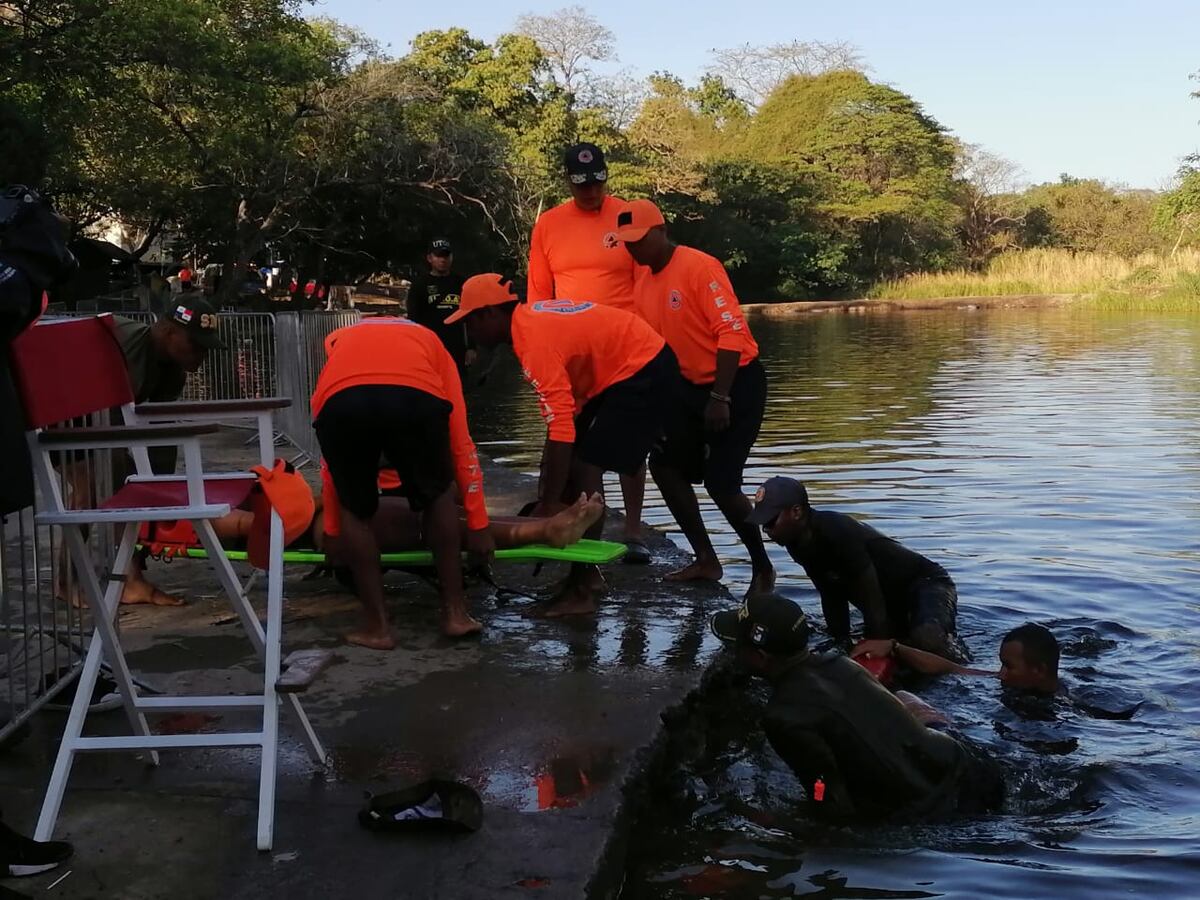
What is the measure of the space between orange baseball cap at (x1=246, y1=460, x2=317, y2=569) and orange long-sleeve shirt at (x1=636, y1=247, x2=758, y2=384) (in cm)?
304

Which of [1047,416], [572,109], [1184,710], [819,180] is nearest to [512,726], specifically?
[1184,710]

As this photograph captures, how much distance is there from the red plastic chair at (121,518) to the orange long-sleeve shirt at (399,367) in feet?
3.16

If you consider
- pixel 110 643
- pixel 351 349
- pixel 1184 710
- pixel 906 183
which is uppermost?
pixel 906 183

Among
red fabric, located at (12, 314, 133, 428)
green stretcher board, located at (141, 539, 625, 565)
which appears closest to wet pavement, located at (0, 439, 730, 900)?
green stretcher board, located at (141, 539, 625, 565)

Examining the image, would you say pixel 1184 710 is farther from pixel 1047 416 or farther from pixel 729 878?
pixel 1047 416

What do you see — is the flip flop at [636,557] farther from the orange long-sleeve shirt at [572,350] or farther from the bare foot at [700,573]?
the orange long-sleeve shirt at [572,350]

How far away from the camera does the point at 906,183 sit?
6175cm

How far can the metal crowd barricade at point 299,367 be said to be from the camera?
468 inches

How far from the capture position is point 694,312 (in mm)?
6809

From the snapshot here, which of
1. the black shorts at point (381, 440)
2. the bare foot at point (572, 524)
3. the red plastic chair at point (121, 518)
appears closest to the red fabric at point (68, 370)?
the red plastic chair at point (121, 518)

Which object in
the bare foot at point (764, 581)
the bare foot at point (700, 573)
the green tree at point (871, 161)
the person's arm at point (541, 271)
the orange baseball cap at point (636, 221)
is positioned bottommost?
the bare foot at point (764, 581)

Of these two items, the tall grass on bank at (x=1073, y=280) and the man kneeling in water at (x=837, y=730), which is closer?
the man kneeling in water at (x=837, y=730)

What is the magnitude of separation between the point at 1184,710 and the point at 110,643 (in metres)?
4.88

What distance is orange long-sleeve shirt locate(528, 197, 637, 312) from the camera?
7012 mm
